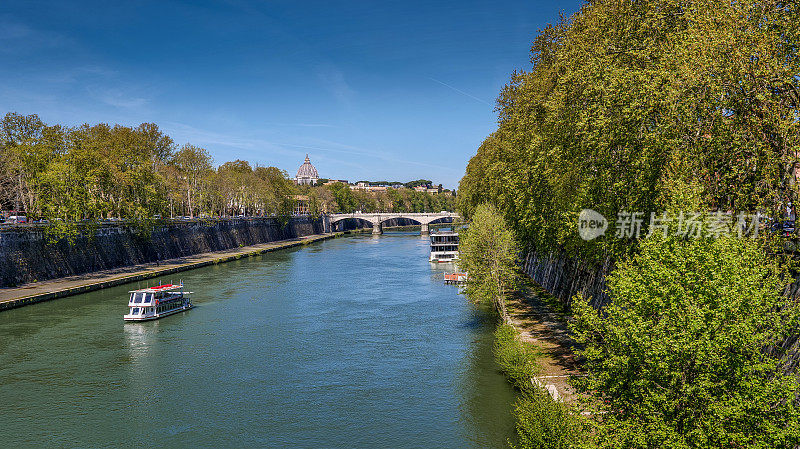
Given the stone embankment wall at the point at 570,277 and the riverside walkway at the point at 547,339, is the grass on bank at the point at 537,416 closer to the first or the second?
the riverside walkway at the point at 547,339

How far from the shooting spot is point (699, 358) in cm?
1302

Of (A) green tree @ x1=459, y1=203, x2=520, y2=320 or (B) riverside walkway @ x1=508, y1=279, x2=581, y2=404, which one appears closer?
(B) riverside walkway @ x1=508, y1=279, x2=581, y2=404

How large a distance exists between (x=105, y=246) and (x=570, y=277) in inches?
2336

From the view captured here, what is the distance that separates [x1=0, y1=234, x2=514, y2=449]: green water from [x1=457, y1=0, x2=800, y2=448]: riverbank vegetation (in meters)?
9.27

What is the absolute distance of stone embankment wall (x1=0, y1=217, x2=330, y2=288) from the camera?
56188 mm

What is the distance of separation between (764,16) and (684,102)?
455 centimetres

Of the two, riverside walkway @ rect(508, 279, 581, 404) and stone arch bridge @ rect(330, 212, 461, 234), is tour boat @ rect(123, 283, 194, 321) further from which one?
stone arch bridge @ rect(330, 212, 461, 234)

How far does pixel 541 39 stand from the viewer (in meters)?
47.2

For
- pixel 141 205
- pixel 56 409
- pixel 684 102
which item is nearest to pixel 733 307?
pixel 684 102

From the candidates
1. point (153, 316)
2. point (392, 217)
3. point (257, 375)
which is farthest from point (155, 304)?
point (392, 217)

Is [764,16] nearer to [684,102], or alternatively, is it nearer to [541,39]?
[684,102]

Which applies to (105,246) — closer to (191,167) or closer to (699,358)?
(191,167)

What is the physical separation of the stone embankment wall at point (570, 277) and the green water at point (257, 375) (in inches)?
277

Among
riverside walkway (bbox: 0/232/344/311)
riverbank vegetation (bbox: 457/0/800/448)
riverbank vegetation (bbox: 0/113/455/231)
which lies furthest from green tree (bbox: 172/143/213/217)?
riverbank vegetation (bbox: 457/0/800/448)
